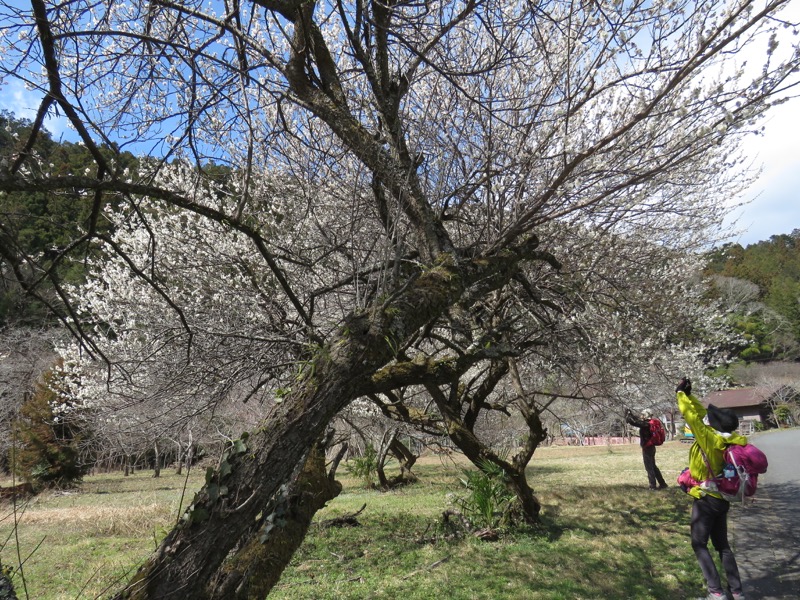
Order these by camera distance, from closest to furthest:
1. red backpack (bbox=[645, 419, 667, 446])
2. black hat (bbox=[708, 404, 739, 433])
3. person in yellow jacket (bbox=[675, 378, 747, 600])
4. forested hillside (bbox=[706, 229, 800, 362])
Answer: person in yellow jacket (bbox=[675, 378, 747, 600]) → black hat (bbox=[708, 404, 739, 433]) → red backpack (bbox=[645, 419, 667, 446]) → forested hillside (bbox=[706, 229, 800, 362])

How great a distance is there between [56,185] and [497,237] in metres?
3.31

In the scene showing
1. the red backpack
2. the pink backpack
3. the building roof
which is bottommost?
the building roof

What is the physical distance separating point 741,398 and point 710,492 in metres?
48.2

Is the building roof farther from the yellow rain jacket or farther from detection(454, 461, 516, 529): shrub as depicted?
the yellow rain jacket

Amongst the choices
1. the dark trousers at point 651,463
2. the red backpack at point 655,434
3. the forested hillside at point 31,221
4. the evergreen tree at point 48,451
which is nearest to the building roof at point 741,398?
the dark trousers at point 651,463

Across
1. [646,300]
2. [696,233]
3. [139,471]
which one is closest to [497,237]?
[646,300]

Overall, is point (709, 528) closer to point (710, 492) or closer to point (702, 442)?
point (710, 492)

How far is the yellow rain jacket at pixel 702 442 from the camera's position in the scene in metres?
4.46

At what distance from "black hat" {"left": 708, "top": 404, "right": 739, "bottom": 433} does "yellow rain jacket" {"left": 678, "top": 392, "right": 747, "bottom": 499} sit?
0.04 meters

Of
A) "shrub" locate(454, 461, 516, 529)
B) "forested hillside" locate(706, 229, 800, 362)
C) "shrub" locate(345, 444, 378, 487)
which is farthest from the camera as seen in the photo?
"forested hillside" locate(706, 229, 800, 362)

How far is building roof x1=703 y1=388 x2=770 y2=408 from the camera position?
40.3 metres

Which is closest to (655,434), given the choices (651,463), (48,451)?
(651,463)

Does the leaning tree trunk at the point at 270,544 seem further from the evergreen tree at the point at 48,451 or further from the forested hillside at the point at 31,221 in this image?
the evergreen tree at the point at 48,451

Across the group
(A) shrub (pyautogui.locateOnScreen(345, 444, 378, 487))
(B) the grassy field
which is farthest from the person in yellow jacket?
(A) shrub (pyautogui.locateOnScreen(345, 444, 378, 487))
